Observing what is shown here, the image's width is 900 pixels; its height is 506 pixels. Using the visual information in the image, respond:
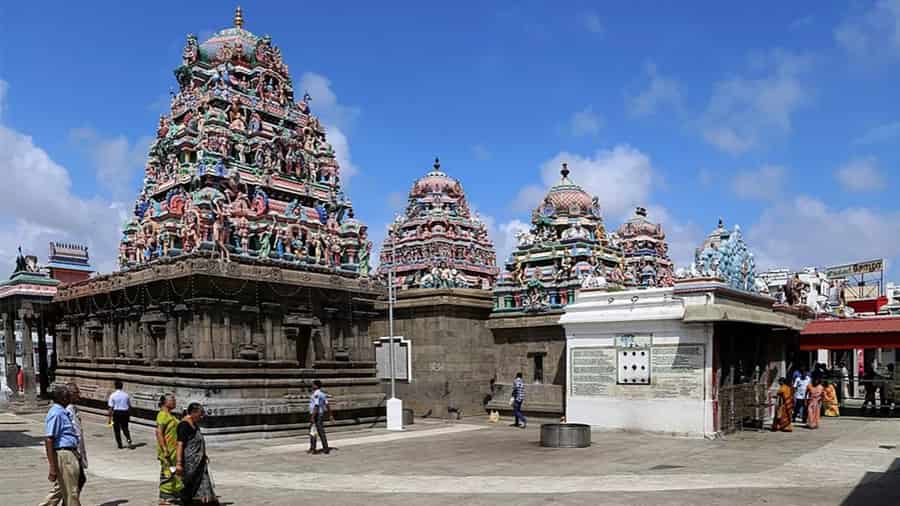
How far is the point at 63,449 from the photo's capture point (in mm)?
9672

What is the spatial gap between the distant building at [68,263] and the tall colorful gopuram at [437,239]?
54.1 feet

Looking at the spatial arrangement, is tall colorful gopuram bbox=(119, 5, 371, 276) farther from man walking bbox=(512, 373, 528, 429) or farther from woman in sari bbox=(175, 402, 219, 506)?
woman in sari bbox=(175, 402, 219, 506)

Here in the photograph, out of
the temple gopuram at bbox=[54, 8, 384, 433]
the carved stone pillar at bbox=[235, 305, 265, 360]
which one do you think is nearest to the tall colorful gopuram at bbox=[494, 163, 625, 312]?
the temple gopuram at bbox=[54, 8, 384, 433]

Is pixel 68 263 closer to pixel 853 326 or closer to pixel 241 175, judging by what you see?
pixel 241 175

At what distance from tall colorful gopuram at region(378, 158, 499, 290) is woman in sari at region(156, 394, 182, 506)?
33.4 meters

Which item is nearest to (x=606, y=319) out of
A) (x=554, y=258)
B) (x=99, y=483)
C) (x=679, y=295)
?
(x=679, y=295)

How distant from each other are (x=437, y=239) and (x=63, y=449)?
37223 millimetres

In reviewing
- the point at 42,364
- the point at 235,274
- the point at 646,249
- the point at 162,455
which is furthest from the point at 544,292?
the point at 646,249

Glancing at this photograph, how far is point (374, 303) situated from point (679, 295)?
11.8 m

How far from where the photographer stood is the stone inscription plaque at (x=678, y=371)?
2112 centimetres

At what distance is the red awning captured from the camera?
86.0ft

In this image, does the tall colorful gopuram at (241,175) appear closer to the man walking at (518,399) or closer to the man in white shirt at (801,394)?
the man walking at (518,399)

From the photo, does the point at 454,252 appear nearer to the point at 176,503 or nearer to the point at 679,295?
the point at 679,295

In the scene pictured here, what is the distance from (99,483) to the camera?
45.1 ft
